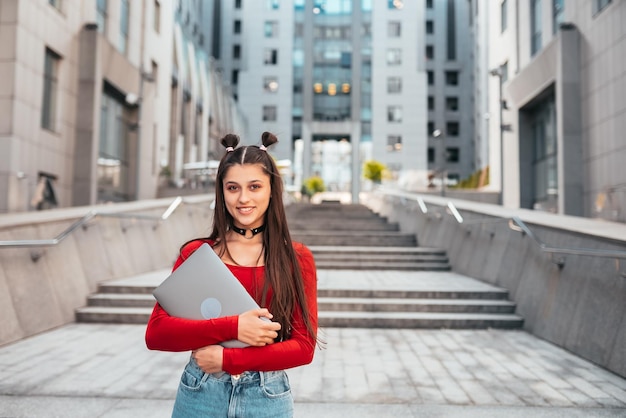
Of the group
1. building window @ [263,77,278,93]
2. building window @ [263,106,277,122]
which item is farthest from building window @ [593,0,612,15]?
building window @ [263,77,278,93]

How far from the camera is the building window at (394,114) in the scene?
46.3 metres

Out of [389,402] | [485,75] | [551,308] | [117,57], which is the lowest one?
[389,402]

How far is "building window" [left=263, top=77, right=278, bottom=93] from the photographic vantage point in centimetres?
4762

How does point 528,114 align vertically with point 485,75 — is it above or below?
below

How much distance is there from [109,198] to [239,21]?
39140 millimetres

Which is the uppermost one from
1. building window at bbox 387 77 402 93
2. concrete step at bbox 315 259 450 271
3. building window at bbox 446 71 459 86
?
building window at bbox 446 71 459 86

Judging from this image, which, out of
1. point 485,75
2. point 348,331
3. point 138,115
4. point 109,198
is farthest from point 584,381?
point 485,75

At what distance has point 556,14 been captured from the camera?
17406mm

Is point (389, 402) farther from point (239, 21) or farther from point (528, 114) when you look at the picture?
point (239, 21)

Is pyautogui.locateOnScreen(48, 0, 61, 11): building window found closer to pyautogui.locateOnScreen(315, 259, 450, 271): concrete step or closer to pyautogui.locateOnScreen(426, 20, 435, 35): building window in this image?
pyautogui.locateOnScreen(315, 259, 450, 271): concrete step

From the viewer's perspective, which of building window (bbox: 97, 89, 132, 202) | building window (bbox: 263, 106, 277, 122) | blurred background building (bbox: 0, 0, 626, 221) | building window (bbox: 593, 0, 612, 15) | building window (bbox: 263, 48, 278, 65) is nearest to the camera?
building window (bbox: 593, 0, 612, 15)

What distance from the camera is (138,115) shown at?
22656 millimetres

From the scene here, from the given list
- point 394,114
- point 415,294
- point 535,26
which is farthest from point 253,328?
point 394,114

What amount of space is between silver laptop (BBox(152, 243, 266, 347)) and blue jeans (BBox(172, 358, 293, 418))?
19 centimetres
